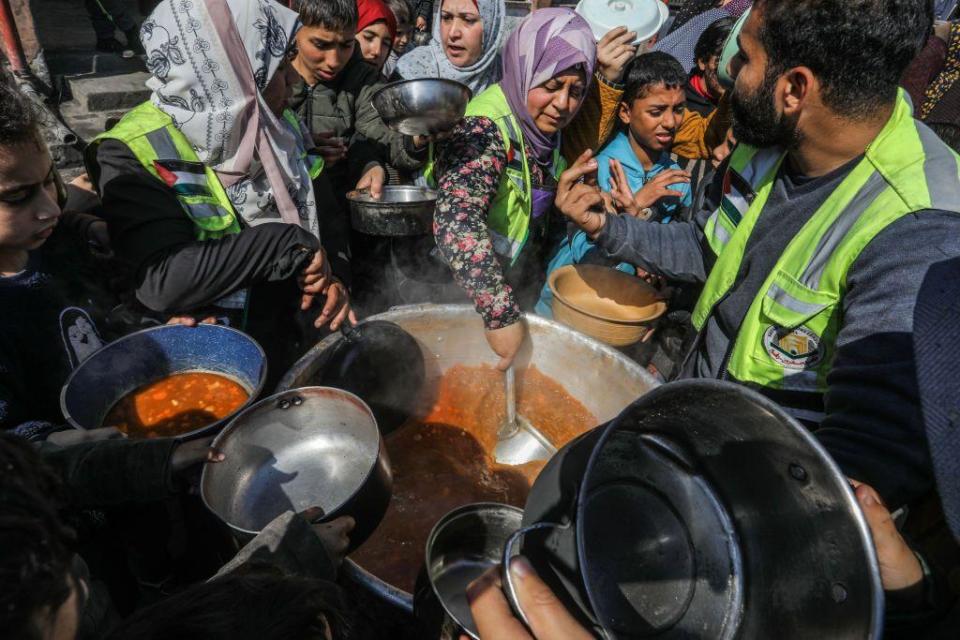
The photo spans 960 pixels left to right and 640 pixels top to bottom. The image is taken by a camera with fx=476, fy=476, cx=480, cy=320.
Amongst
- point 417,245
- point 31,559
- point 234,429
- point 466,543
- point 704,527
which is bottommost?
point 466,543

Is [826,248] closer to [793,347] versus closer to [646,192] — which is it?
[793,347]

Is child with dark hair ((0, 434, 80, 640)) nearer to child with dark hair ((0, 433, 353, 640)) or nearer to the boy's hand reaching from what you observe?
child with dark hair ((0, 433, 353, 640))

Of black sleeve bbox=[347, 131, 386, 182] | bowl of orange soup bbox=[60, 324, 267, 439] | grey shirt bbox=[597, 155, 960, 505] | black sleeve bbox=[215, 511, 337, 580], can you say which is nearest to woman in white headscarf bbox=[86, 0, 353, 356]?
bowl of orange soup bbox=[60, 324, 267, 439]

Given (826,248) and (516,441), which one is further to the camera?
(516,441)

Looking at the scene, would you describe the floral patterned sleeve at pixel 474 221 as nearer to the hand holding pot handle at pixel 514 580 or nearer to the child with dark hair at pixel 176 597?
the child with dark hair at pixel 176 597

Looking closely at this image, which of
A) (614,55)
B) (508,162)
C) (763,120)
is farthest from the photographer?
(614,55)

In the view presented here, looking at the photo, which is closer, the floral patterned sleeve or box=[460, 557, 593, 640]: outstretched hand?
box=[460, 557, 593, 640]: outstretched hand

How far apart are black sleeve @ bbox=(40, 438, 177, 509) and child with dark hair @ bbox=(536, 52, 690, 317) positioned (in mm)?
2307

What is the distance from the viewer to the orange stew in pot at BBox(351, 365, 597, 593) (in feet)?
6.80

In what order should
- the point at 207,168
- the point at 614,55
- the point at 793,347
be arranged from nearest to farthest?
the point at 793,347 < the point at 207,168 < the point at 614,55

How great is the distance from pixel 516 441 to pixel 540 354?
49 centimetres

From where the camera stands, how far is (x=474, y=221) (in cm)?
216

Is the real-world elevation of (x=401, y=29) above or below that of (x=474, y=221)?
above

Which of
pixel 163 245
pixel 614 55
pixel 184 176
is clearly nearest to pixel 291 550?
pixel 163 245
